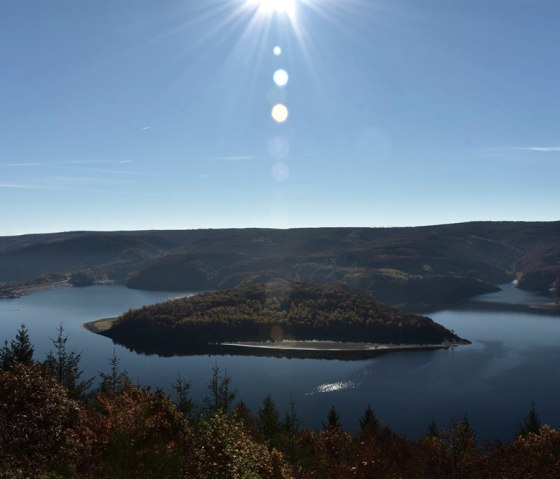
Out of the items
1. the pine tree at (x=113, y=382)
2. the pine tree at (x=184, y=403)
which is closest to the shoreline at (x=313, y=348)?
the pine tree at (x=113, y=382)

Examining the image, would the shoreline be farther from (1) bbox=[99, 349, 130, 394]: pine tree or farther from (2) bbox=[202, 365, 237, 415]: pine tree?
(1) bbox=[99, 349, 130, 394]: pine tree

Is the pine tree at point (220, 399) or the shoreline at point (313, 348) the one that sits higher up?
the pine tree at point (220, 399)

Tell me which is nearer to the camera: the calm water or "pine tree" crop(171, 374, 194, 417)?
"pine tree" crop(171, 374, 194, 417)

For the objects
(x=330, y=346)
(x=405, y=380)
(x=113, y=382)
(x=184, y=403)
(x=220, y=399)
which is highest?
(x=184, y=403)

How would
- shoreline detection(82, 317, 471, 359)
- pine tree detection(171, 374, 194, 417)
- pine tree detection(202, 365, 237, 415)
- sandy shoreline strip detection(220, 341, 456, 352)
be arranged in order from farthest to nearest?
sandy shoreline strip detection(220, 341, 456, 352) → shoreline detection(82, 317, 471, 359) → pine tree detection(202, 365, 237, 415) → pine tree detection(171, 374, 194, 417)

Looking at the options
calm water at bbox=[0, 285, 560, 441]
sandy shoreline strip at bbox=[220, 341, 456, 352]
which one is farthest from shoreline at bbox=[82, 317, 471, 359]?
calm water at bbox=[0, 285, 560, 441]

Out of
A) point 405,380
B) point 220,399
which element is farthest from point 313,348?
point 220,399

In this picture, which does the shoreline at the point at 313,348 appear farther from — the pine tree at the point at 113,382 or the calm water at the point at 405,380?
the pine tree at the point at 113,382

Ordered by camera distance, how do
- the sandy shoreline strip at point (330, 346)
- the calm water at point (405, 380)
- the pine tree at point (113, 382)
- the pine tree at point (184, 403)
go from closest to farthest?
the pine tree at point (184, 403) → the pine tree at point (113, 382) → the calm water at point (405, 380) → the sandy shoreline strip at point (330, 346)

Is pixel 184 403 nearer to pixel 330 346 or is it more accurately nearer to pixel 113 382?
pixel 113 382

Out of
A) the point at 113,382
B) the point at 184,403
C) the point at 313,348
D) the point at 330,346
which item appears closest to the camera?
the point at 184,403

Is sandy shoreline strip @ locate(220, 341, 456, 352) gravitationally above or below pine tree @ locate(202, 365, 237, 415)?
below
